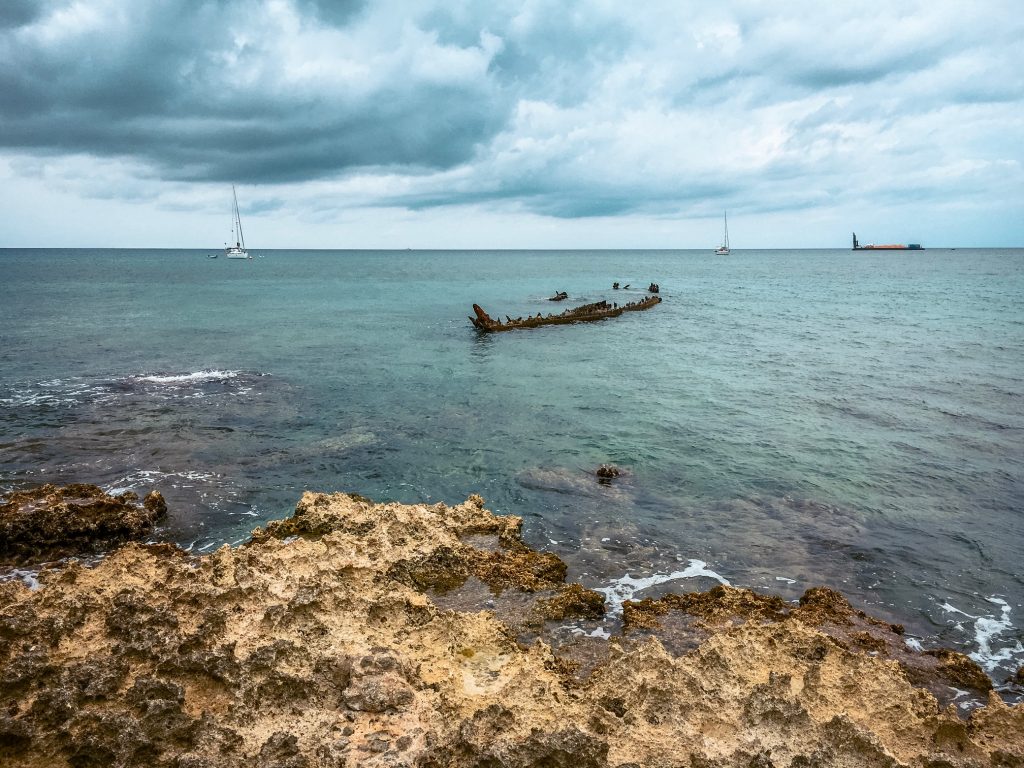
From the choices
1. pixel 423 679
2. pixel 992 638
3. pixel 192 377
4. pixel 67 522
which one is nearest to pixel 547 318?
pixel 192 377

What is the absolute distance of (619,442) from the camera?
19.0 m

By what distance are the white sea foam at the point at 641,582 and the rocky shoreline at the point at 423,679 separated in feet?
1.82

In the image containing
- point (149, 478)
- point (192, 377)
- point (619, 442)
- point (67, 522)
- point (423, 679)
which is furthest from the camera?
point (192, 377)

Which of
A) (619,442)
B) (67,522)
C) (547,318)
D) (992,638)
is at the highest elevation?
(547,318)

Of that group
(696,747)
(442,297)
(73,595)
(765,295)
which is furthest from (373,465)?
(765,295)

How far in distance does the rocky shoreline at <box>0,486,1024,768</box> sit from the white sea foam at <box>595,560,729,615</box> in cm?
55

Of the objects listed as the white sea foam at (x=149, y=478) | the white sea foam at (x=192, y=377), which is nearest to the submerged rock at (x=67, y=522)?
the white sea foam at (x=149, y=478)

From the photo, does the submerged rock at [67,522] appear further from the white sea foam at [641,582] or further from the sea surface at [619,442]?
the white sea foam at [641,582]

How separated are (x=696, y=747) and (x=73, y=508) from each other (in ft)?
41.2

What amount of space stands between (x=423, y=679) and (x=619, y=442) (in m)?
12.7

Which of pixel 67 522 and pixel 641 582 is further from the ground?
pixel 67 522

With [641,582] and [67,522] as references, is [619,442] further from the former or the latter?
[67,522]

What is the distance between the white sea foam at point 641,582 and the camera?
10.5 meters

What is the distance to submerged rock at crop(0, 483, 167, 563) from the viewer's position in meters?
11.6
